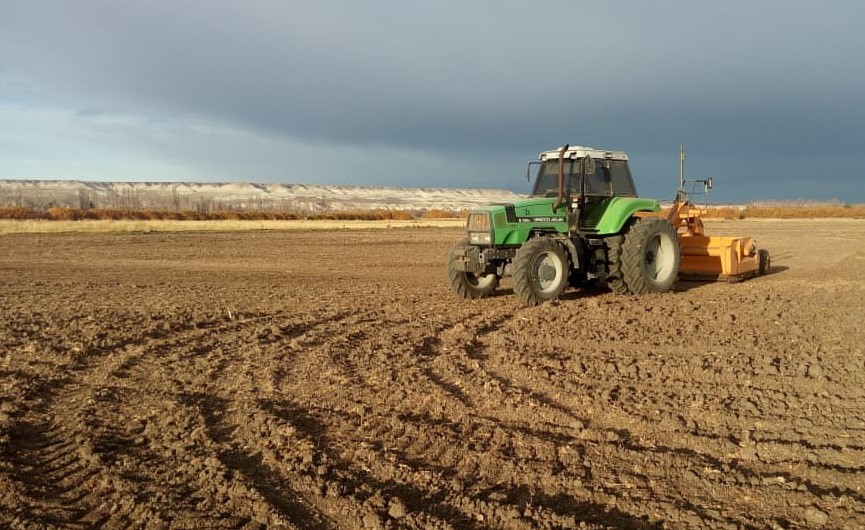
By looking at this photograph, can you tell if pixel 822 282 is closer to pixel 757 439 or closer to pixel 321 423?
pixel 757 439

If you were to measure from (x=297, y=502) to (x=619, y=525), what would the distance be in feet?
5.88

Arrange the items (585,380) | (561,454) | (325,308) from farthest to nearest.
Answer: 1. (325,308)
2. (585,380)
3. (561,454)

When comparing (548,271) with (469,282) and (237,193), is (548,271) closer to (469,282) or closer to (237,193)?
(469,282)

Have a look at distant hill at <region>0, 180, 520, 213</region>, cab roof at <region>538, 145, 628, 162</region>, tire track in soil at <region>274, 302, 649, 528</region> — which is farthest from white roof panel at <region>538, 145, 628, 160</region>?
distant hill at <region>0, 180, 520, 213</region>

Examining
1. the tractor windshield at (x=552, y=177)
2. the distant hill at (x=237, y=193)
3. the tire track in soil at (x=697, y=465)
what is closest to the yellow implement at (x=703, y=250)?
the tractor windshield at (x=552, y=177)

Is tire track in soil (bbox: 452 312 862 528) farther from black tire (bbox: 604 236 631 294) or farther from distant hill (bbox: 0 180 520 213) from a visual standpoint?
distant hill (bbox: 0 180 520 213)

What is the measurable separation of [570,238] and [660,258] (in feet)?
7.06

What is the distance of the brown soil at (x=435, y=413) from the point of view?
3.98 m

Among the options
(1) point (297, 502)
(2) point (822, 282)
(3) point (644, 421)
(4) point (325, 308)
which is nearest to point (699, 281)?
(2) point (822, 282)

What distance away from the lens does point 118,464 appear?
458cm

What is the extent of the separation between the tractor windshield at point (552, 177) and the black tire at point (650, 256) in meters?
1.30

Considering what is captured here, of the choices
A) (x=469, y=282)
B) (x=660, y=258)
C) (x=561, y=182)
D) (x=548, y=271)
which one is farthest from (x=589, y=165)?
(x=469, y=282)

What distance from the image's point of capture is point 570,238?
1137 cm

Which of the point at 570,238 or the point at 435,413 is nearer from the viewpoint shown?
the point at 435,413
